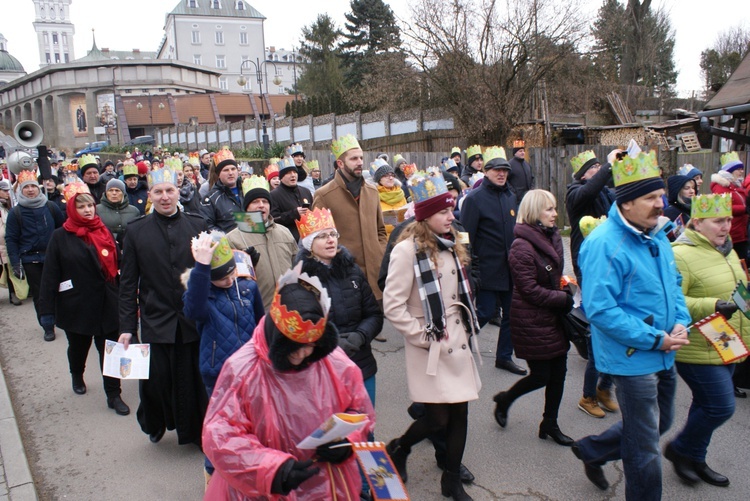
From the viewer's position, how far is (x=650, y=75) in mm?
29875

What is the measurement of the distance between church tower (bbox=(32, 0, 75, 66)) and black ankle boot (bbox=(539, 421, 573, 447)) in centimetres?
15073

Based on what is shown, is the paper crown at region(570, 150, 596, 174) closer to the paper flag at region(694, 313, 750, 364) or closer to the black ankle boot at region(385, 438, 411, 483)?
the paper flag at region(694, 313, 750, 364)

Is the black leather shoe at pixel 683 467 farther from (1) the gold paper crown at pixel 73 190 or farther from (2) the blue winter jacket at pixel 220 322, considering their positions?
(1) the gold paper crown at pixel 73 190

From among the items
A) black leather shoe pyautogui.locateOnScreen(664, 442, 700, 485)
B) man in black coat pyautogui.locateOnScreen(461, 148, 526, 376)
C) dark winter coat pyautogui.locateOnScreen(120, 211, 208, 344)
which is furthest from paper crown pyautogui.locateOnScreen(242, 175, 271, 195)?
black leather shoe pyautogui.locateOnScreen(664, 442, 700, 485)

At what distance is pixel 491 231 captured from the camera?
5961 millimetres

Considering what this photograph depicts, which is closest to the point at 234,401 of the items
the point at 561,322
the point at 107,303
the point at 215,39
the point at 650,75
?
the point at 561,322

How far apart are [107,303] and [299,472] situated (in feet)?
13.6

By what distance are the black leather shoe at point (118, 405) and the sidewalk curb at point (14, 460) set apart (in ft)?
2.48

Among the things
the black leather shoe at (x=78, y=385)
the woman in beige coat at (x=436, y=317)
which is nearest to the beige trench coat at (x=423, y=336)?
the woman in beige coat at (x=436, y=317)

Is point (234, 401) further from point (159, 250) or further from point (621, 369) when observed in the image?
point (159, 250)

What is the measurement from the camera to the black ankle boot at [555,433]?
14.6 ft

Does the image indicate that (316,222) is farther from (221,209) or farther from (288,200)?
(288,200)

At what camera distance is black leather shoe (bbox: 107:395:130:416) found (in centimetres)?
555

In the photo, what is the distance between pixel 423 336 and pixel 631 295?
3.90 feet
